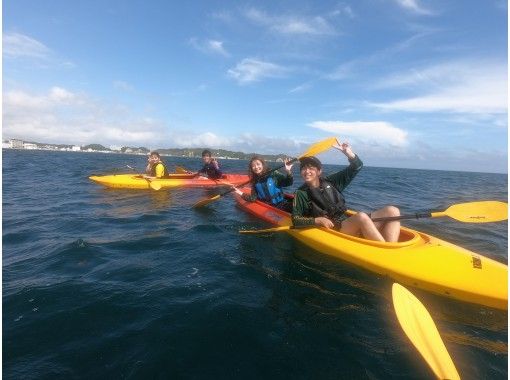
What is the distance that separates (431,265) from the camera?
4727 mm

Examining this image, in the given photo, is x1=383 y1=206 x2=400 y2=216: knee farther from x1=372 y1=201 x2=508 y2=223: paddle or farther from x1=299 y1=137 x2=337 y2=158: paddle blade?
x1=299 y1=137 x2=337 y2=158: paddle blade

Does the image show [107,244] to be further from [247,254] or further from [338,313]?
[338,313]

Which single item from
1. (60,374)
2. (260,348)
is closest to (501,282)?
(260,348)

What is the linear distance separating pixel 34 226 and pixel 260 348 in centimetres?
713

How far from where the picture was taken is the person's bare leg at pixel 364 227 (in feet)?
17.8

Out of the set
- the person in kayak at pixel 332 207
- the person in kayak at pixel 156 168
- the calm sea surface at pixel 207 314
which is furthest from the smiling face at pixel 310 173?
the person in kayak at pixel 156 168

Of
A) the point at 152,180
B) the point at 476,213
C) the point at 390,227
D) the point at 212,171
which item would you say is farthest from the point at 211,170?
the point at 476,213

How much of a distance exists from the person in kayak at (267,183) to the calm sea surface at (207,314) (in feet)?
6.30

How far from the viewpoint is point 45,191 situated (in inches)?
536

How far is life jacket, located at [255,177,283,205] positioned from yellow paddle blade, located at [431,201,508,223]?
4.19 metres

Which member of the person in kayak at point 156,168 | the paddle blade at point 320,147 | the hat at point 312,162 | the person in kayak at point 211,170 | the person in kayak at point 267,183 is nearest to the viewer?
the hat at point 312,162

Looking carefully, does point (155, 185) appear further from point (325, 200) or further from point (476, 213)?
point (476, 213)

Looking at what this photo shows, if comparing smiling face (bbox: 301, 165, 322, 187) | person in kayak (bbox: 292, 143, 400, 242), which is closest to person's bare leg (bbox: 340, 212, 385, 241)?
person in kayak (bbox: 292, 143, 400, 242)

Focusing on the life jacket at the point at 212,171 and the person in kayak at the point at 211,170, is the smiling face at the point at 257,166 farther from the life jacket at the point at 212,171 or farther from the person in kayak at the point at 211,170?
the life jacket at the point at 212,171
